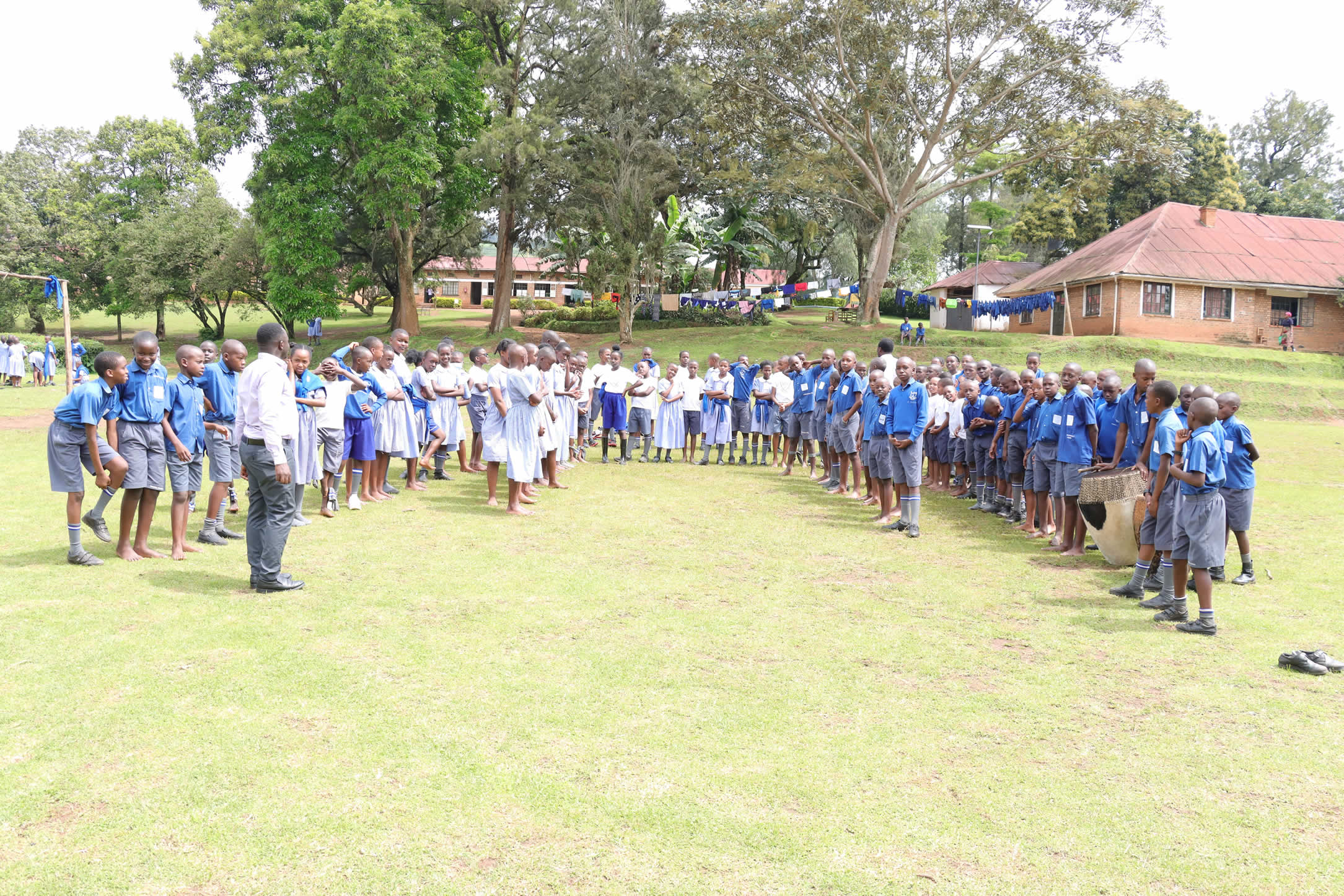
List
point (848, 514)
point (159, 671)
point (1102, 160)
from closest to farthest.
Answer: point (159, 671) < point (848, 514) < point (1102, 160)

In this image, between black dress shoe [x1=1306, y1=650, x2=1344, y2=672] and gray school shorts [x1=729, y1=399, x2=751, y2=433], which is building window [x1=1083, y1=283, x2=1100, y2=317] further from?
black dress shoe [x1=1306, y1=650, x2=1344, y2=672]

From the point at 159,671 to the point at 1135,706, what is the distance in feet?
18.7

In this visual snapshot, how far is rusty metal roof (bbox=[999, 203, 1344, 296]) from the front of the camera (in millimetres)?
35125

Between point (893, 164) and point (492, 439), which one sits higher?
point (893, 164)

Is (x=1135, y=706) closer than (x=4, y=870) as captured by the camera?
No

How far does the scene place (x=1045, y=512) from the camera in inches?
420

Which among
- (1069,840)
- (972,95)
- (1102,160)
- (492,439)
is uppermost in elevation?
(972,95)

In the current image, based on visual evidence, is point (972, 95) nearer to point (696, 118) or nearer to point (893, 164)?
point (893, 164)

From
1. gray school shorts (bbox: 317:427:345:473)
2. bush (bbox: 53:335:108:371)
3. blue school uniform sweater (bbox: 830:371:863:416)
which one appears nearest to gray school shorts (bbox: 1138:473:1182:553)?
blue school uniform sweater (bbox: 830:371:863:416)

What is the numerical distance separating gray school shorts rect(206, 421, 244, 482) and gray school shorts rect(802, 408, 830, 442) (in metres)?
8.54

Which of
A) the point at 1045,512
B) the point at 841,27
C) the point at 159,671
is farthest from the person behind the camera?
the point at 841,27

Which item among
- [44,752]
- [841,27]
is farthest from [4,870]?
[841,27]

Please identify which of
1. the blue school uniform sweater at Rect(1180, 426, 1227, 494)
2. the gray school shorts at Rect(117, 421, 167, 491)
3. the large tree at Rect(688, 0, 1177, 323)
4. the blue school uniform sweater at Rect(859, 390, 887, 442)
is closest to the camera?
the blue school uniform sweater at Rect(1180, 426, 1227, 494)

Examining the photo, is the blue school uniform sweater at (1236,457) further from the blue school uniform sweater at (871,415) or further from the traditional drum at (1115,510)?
the blue school uniform sweater at (871,415)
